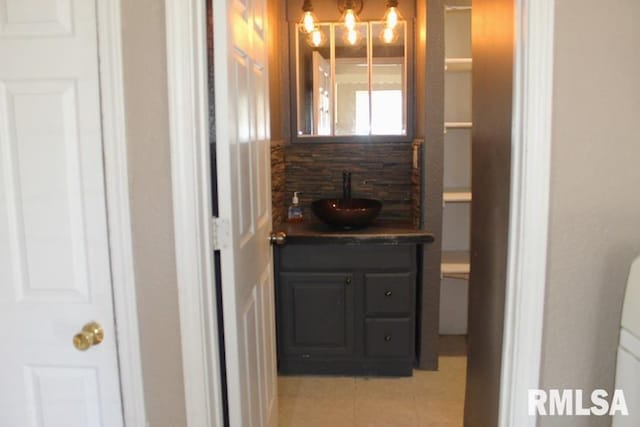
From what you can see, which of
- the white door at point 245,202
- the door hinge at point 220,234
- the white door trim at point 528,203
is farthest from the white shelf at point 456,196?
the door hinge at point 220,234

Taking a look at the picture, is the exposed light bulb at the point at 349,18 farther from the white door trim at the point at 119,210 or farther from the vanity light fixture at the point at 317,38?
the white door trim at the point at 119,210

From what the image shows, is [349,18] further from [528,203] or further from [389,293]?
[528,203]

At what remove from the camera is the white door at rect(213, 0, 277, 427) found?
1.46 metres

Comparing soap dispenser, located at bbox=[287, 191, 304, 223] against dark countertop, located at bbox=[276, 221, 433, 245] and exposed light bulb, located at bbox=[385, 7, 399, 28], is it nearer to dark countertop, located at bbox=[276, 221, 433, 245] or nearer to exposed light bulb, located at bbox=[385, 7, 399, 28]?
dark countertop, located at bbox=[276, 221, 433, 245]

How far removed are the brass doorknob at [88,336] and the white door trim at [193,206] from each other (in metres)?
0.22

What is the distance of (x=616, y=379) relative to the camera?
1259 millimetres

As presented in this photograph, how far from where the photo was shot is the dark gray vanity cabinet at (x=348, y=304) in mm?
2941

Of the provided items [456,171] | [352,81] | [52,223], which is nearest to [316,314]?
[456,171]

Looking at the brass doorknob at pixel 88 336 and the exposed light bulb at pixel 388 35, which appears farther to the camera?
the exposed light bulb at pixel 388 35

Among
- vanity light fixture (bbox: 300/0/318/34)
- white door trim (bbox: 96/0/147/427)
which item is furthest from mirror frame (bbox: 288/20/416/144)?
white door trim (bbox: 96/0/147/427)

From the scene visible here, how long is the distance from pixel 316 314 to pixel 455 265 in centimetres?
95

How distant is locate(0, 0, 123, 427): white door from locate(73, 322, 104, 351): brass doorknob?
0.02 metres

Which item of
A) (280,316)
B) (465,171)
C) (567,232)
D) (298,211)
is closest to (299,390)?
(280,316)

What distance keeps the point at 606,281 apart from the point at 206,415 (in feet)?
3.72
